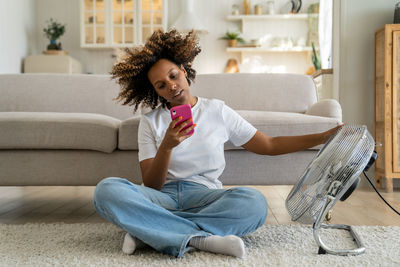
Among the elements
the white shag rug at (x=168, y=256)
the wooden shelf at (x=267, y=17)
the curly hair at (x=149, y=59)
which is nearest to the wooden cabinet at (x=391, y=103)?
the white shag rug at (x=168, y=256)

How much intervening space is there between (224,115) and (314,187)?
485 millimetres

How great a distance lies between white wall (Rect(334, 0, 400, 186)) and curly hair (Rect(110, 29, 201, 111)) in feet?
4.96

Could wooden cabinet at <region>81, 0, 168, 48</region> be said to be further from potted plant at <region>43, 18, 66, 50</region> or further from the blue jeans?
the blue jeans

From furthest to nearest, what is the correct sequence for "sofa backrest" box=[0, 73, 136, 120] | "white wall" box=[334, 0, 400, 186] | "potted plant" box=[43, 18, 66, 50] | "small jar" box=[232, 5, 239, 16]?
"small jar" box=[232, 5, 239, 16]
"potted plant" box=[43, 18, 66, 50]
"white wall" box=[334, 0, 400, 186]
"sofa backrest" box=[0, 73, 136, 120]

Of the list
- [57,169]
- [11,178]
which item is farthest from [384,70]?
[11,178]

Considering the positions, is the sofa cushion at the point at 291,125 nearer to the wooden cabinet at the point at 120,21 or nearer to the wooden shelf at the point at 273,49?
the wooden shelf at the point at 273,49

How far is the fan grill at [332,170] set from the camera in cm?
105

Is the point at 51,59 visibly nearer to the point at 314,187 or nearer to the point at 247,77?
the point at 247,77

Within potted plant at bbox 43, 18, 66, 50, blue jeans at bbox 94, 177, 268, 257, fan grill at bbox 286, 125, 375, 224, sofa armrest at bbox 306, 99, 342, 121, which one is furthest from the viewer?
potted plant at bbox 43, 18, 66, 50

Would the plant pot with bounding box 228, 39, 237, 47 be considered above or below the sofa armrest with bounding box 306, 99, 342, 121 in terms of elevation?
above

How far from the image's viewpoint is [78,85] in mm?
2471

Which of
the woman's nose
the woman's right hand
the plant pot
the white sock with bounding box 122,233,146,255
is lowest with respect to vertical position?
the white sock with bounding box 122,233,146,255

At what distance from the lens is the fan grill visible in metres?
1.05

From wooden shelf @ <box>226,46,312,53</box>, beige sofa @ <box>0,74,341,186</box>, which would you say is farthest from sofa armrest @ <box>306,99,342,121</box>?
wooden shelf @ <box>226,46,312,53</box>
